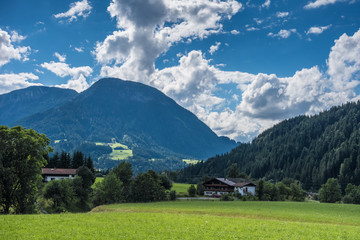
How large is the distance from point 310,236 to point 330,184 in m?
115

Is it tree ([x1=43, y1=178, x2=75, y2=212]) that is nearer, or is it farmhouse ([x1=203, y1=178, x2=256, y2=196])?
tree ([x1=43, y1=178, x2=75, y2=212])

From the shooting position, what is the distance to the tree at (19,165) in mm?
47719

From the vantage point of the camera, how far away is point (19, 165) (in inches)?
1945

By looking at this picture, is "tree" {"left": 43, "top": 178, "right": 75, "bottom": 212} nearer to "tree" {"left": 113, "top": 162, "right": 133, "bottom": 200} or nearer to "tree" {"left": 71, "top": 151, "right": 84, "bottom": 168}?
"tree" {"left": 113, "top": 162, "right": 133, "bottom": 200}

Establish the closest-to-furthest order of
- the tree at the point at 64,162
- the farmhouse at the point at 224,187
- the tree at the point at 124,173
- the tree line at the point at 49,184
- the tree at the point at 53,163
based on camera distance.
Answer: the tree line at the point at 49,184 → the tree at the point at 124,173 → the farmhouse at the point at 224,187 → the tree at the point at 53,163 → the tree at the point at 64,162

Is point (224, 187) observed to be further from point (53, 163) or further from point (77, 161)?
point (53, 163)

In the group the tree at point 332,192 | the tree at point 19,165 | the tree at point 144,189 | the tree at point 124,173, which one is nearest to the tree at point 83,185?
the tree at point 124,173

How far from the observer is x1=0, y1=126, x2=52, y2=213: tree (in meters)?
47.7

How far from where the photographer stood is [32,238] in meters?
25.6

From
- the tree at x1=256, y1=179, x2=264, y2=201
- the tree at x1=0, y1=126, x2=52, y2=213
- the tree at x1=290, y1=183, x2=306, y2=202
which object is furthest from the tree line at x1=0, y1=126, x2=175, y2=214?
the tree at x1=290, y1=183, x2=306, y2=202

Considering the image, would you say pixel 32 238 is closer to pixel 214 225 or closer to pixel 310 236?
pixel 214 225

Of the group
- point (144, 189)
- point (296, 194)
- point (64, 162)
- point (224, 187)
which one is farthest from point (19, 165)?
point (296, 194)

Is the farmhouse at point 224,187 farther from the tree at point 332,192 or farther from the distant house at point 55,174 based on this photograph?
the distant house at point 55,174

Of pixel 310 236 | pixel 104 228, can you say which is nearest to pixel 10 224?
pixel 104 228
